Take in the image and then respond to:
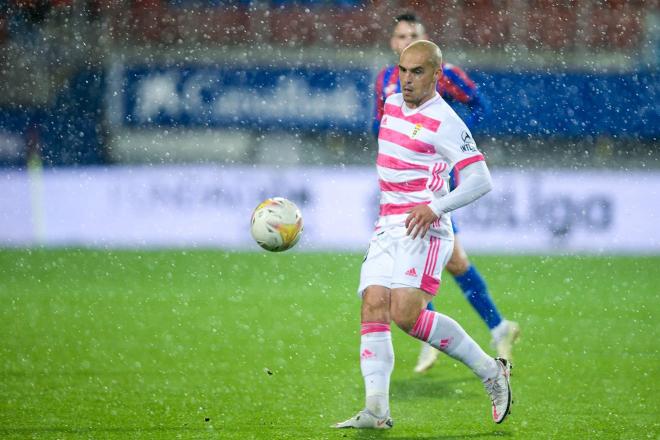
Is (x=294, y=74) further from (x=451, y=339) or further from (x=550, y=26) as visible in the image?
(x=451, y=339)

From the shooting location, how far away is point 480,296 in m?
5.95

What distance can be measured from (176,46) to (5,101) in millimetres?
3006

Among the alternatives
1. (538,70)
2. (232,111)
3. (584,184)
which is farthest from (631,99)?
(232,111)

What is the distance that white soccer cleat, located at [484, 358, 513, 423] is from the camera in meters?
4.53

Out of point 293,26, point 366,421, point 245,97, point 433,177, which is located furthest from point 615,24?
point 366,421

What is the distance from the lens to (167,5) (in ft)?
58.7

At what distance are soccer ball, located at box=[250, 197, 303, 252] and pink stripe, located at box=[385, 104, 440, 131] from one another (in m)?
0.71

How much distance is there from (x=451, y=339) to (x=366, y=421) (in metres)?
0.53

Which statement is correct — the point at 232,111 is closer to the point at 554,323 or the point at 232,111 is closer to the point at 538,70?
the point at 538,70

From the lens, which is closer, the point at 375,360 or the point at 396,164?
the point at 375,360

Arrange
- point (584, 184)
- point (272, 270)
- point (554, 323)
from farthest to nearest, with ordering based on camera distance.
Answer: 1. point (584, 184)
2. point (272, 270)
3. point (554, 323)

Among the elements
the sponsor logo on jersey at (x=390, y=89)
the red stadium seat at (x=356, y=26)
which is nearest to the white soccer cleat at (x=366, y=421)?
the sponsor logo on jersey at (x=390, y=89)

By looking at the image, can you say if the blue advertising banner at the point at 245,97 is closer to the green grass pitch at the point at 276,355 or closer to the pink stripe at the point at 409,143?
the green grass pitch at the point at 276,355

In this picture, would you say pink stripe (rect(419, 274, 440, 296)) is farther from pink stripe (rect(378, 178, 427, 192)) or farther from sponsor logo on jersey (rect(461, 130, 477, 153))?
sponsor logo on jersey (rect(461, 130, 477, 153))
